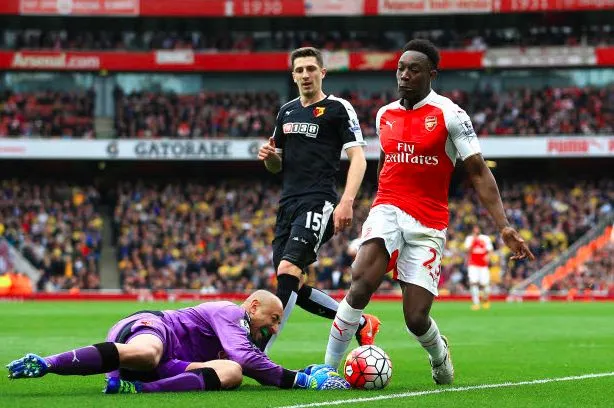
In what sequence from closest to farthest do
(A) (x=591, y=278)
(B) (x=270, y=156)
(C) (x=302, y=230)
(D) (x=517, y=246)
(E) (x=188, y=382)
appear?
(D) (x=517, y=246) < (E) (x=188, y=382) < (C) (x=302, y=230) < (B) (x=270, y=156) < (A) (x=591, y=278)

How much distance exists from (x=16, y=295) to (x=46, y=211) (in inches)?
280

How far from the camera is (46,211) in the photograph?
41.9 m

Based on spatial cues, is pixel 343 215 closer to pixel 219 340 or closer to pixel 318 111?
pixel 318 111

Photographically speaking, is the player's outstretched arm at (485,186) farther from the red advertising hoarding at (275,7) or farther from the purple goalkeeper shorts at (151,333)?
the red advertising hoarding at (275,7)

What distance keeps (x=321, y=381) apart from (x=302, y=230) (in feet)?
6.68

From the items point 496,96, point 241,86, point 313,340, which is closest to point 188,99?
point 241,86

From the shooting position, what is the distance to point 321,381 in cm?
812

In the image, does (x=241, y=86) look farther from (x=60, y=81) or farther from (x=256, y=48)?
(x=60, y=81)

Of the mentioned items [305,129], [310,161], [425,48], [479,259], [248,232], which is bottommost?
[248,232]

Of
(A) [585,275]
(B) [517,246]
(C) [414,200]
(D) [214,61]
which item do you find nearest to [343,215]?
(C) [414,200]

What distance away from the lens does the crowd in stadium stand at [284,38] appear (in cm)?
4469

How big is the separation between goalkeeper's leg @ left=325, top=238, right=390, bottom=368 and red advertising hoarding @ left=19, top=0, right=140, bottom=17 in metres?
36.8

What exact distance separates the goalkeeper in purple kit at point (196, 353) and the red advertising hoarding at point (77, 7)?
36972 mm

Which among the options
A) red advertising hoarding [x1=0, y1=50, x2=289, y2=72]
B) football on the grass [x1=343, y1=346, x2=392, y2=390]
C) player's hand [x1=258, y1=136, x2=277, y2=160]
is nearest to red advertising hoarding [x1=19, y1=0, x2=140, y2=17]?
red advertising hoarding [x1=0, y1=50, x2=289, y2=72]
